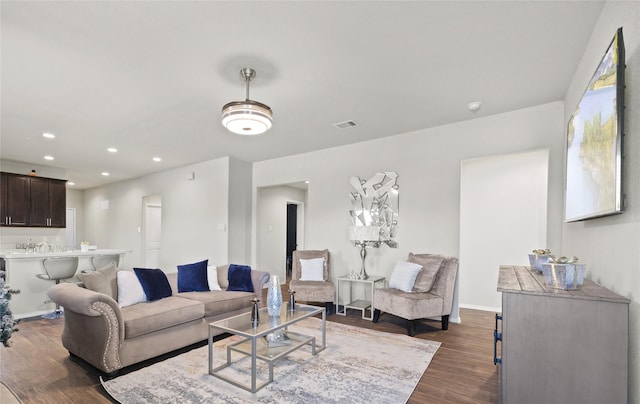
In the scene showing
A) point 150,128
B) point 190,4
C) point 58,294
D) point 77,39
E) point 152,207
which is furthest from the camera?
point 152,207

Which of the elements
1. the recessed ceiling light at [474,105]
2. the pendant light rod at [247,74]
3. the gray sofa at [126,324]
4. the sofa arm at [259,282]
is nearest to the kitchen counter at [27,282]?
the gray sofa at [126,324]

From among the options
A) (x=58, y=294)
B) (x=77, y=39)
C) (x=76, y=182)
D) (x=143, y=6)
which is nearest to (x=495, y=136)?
(x=143, y=6)

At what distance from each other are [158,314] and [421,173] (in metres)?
3.61

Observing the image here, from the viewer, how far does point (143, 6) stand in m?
2.04

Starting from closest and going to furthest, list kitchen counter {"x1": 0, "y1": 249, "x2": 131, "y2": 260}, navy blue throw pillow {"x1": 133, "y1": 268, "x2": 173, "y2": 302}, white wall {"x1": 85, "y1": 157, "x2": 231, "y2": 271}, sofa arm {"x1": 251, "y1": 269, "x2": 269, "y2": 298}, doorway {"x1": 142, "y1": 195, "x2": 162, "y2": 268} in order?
navy blue throw pillow {"x1": 133, "y1": 268, "x2": 173, "y2": 302}
sofa arm {"x1": 251, "y1": 269, "x2": 269, "y2": 298}
kitchen counter {"x1": 0, "y1": 249, "x2": 131, "y2": 260}
white wall {"x1": 85, "y1": 157, "x2": 231, "y2": 271}
doorway {"x1": 142, "y1": 195, "x2": 162, "y2": 268}

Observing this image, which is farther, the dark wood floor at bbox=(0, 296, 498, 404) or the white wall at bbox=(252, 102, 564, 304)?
the white wall at bbox=(252, 102, 564, 304)

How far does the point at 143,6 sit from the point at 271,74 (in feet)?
3.69

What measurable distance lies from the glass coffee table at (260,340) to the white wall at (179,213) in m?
3.26

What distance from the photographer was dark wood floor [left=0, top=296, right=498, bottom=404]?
239 centimetres

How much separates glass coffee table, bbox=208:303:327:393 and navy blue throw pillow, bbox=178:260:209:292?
1095 mm

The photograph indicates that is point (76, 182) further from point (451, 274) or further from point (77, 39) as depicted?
point (451, 274)

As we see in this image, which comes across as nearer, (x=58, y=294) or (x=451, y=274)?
(x=58, y=294)

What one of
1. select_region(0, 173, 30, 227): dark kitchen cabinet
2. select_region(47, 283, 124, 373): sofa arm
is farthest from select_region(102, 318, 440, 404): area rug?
select_region(0, 173, 30, 227): dark kitchen cabinet

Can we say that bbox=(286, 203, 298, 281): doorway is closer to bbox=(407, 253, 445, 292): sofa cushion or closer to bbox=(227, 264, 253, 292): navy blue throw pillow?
bbox=(227, 264, 253, 292): navy blue throw pillow
